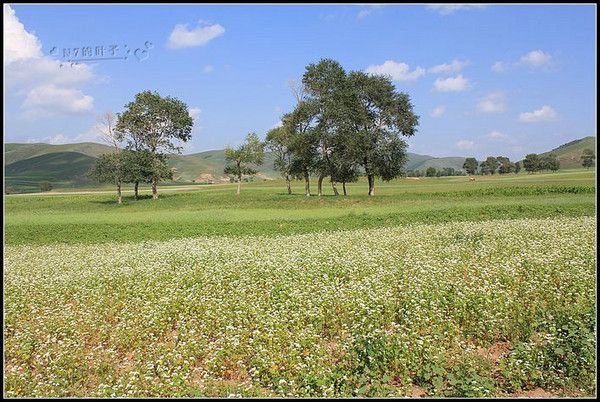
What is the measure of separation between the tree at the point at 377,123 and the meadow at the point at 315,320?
134 ft

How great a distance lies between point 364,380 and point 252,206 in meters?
44.0

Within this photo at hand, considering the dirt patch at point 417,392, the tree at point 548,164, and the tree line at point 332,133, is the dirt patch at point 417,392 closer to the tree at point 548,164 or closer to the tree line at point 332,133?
the tree line at point 332,133

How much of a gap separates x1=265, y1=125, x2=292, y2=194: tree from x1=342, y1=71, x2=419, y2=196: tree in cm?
1229

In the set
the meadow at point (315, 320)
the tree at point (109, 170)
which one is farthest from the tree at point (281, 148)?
the meadow at point (315, 320)

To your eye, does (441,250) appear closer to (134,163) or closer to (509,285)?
(509,285)

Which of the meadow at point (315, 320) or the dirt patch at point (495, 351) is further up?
the meadow at point (315, 320)

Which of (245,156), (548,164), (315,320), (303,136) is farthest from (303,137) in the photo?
(548,164)

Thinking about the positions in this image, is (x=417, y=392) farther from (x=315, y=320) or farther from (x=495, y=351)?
(x=315, y=320)

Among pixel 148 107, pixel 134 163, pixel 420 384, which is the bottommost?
pixel 420 384

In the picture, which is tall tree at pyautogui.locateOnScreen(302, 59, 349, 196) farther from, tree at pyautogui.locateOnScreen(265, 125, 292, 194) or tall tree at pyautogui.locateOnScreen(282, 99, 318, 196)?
tree at pyautogui.locateOnScreen(265, 125, 292, 194)

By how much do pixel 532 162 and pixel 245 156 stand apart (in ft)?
463

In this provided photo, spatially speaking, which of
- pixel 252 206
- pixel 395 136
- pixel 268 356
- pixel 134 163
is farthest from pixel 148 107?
pixel 268 356

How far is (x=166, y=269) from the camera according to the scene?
60.3 ft

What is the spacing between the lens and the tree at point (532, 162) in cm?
18000
